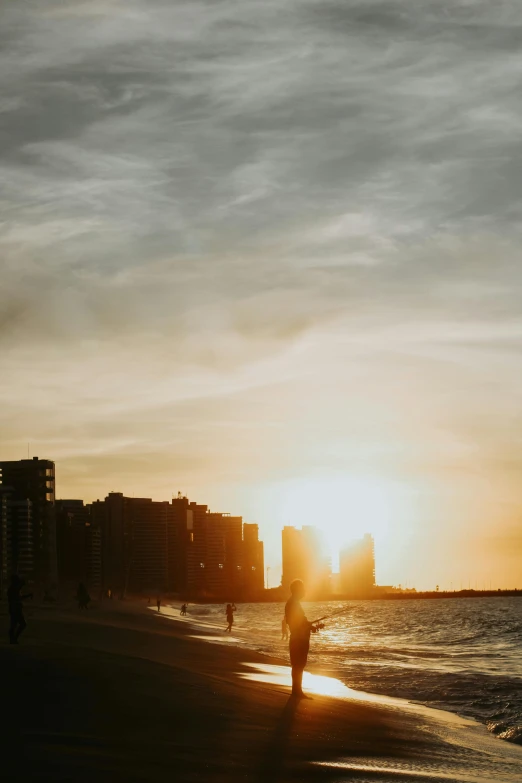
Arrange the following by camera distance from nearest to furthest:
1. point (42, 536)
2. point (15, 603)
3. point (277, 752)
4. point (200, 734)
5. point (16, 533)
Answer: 1. point (277, 752)
2. point (200, 734)
3. point (15, 603)
4. point (16, 533)
5. point (42, 536)

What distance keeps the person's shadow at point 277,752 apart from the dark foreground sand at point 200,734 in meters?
0.01

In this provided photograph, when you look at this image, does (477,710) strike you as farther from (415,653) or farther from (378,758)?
(415,653)

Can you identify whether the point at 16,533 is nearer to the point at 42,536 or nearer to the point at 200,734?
the point at 42,536

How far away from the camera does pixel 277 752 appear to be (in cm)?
998

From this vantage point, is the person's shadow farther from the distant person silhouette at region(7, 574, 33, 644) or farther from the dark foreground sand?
the distant person silhouette at region(7, 574, 33, 644)

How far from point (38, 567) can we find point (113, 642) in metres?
160

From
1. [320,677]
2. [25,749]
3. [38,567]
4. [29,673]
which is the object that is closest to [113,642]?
[320,677]

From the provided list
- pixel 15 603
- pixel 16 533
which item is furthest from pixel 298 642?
pixel 16 533

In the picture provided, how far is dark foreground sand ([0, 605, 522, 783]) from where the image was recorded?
27.7 ft

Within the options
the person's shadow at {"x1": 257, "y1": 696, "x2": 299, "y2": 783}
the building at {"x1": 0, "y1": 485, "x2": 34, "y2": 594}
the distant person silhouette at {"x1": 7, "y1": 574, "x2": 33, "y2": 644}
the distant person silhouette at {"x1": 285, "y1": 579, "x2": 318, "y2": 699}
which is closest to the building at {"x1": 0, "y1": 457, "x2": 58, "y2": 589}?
the building at {"x1": 0, "y1": 485, "x2": 34, "y2": 594}

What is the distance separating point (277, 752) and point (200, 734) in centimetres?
100

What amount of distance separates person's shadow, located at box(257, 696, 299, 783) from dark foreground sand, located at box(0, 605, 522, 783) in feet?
0.05

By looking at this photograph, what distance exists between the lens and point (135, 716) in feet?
36.1

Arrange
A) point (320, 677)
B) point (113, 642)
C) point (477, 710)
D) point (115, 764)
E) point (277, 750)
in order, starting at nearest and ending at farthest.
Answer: point (115, 764) < point (277, 750) < point (477, 710) < point (320, 677) < point (113, 642)
